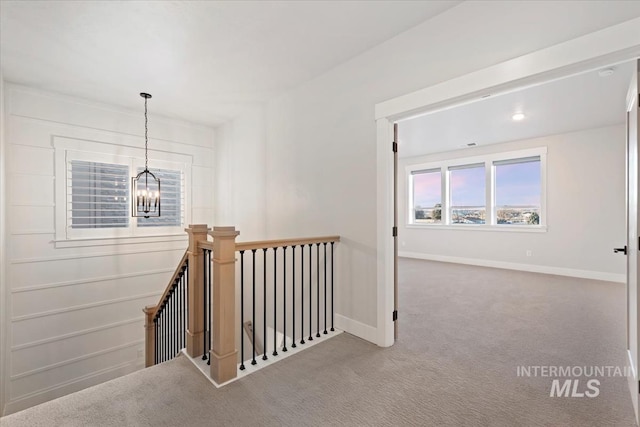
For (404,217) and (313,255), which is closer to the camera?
(313,255)

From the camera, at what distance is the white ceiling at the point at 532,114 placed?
→ 3.51 meters

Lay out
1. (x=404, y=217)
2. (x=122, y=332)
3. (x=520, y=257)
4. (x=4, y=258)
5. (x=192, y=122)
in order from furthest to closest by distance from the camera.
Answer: (x=404, y=217)
(x=520, y=257)
(x=192, y=122)
(x=122, y=332)
(x=4, y=258)

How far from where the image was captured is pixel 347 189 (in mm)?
3002

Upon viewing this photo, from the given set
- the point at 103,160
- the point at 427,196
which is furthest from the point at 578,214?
the point at 103,160

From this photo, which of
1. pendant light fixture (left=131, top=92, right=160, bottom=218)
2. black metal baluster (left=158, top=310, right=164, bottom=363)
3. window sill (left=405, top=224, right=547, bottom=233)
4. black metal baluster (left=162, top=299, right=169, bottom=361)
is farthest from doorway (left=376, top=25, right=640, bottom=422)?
window sill (left=405, top=224, right=547, bottom=233)

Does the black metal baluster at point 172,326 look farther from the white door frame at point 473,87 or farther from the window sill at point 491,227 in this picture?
the window sill at point 491,227

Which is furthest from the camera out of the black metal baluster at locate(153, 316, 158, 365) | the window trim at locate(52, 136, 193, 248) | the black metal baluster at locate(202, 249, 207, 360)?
the window trim at locate(52, 136, 193, 248)

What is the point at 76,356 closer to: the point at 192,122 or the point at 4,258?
the point at 4,258

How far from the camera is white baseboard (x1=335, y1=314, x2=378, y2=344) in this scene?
2.72 m

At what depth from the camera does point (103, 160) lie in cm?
427

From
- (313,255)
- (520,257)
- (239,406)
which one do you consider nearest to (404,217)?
(520,257)

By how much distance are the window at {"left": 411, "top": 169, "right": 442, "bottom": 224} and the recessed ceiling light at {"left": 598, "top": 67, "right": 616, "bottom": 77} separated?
4339 millimetres

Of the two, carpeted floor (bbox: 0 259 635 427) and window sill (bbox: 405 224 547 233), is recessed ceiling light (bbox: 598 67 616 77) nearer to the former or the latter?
carpeted floor (bbox: 0 259 635 427)

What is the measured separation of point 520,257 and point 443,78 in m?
5.26
